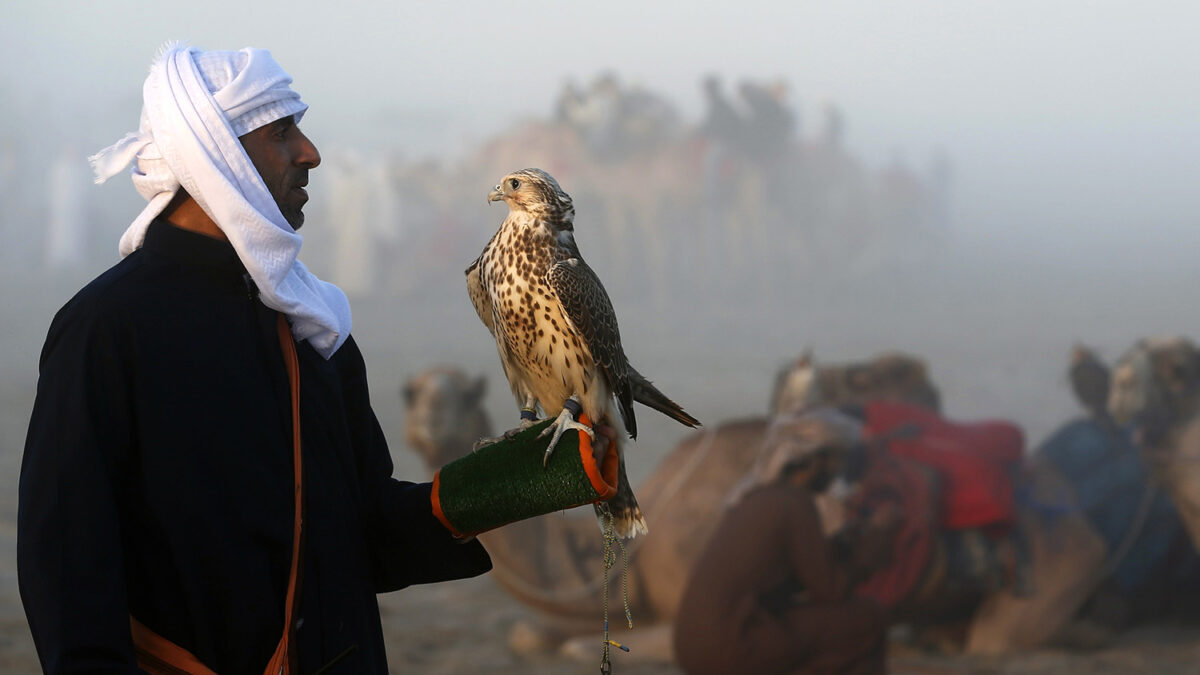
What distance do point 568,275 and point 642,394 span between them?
22 cm

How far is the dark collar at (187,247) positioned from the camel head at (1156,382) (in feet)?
18.5

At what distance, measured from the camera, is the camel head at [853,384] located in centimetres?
616

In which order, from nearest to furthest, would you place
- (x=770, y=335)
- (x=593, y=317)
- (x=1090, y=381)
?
1. (x=593, y=317)
2. (x=1090, y=381)
3. (x=770, y=335)

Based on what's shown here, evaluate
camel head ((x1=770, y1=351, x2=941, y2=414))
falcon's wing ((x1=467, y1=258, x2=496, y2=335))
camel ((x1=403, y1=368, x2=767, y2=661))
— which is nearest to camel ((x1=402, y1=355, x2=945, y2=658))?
camel ((x1=403, y1=368, x2=767, y2=661))

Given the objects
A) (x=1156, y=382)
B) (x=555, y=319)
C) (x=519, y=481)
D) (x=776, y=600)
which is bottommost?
(x=776, y=600)

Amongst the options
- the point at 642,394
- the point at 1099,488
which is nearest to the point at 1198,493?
the point at 1099,488

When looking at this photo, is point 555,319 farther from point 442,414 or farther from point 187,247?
Answer: point 442,414

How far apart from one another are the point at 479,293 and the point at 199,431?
1.59 feet

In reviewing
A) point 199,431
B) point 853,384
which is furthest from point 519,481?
point 853,384

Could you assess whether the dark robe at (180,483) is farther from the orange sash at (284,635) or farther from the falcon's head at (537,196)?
the falcon's head at (537,196)

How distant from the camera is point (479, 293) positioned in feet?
5.63

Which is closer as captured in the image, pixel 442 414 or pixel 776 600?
pixel 776 600

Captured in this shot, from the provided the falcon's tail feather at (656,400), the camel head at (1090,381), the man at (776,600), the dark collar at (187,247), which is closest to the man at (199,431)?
the dark collar at (187,247)

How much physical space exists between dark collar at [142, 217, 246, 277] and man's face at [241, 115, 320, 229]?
3.7 inches
